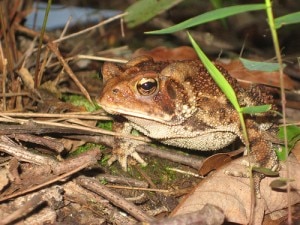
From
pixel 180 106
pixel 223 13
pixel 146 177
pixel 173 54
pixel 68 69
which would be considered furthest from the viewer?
pixel 173 54

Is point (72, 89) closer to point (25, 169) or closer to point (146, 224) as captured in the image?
point (25, 169)

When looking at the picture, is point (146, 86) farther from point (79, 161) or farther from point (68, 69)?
point (68, 69)

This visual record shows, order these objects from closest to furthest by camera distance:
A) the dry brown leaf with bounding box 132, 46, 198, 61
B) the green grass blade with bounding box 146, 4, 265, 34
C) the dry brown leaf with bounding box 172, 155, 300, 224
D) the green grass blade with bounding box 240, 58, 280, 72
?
1. the green grass blade with bounding box 146, 4, 265, 34
2. the green grass blade with bounding box 240, 58, 280, 72
3. the dry brown leaf with bounding box 172, 155, 300, 224
4. the dry brown leaf with bounding box 132, 46, 198, 61

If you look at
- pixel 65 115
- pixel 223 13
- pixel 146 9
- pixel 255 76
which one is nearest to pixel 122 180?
pixel 65 115

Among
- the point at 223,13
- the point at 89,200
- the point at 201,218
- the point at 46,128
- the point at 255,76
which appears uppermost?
the point at 223,13

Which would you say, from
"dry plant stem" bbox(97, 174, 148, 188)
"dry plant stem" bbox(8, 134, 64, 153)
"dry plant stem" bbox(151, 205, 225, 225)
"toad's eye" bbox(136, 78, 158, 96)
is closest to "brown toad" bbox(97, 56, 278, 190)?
"toad's eye" bbox(136, 78, 158, 96)

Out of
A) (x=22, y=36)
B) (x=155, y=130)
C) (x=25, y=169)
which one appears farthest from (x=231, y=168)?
(x=22, y=36)

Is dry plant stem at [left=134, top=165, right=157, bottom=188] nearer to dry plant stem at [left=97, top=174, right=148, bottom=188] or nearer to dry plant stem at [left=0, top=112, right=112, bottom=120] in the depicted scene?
dry plant stem at [left=97, top=174, right=148, bottom=188]
